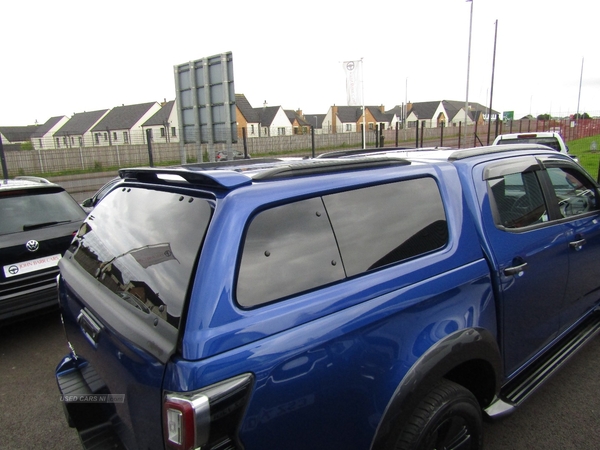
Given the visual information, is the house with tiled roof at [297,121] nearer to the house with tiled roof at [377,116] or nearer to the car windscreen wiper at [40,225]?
the house with tiled roof at [377,116]

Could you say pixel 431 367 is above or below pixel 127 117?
below

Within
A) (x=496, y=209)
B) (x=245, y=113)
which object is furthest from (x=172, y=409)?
(x=245, y=113)

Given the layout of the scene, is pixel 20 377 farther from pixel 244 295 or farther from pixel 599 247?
pixel 599 247

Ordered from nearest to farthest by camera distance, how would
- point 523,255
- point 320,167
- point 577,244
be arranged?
point 320,167, point 523,255, point 577,244

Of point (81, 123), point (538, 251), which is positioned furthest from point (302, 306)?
point (81, 123)

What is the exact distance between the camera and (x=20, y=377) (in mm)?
3809

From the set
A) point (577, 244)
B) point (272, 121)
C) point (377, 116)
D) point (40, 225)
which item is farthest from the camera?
point (377, 116)

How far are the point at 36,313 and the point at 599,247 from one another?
17.3 feet

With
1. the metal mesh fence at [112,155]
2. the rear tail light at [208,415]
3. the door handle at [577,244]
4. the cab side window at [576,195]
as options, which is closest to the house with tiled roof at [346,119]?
the metal mesh fence at [112,155]

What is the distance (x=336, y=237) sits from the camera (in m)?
1.87

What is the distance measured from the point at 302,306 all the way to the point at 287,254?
0.22m

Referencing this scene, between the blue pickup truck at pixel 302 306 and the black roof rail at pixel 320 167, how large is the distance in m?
0.01

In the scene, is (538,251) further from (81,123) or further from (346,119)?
(346,119)

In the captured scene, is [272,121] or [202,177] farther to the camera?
[272,121]
